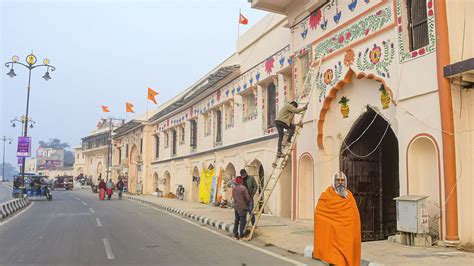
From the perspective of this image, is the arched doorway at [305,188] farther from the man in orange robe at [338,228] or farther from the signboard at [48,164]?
the signboard at [48,164]

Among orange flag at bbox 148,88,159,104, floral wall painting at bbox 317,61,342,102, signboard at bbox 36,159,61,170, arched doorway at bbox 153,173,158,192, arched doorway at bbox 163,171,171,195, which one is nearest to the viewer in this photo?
floral wall painting at bbox 317,61,342,102

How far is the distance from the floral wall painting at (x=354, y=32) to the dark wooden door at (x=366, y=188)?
306 centimetres

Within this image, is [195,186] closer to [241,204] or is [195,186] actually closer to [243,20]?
[243,20]

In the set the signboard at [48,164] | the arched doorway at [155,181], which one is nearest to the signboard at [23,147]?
the arched doorway at [155,181]

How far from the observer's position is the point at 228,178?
22000mm

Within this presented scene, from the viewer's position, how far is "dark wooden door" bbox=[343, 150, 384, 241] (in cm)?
1185

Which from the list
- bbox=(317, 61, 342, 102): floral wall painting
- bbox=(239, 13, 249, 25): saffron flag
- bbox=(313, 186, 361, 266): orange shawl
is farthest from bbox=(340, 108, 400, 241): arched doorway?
bbox=(239, 13, 249, 25): saffron flag

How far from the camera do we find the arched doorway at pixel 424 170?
8.65 metres

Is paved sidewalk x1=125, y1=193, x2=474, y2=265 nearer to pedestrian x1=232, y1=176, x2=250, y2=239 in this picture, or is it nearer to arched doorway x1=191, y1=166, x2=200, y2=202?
pedestrian x1=232, y1=176, x2=250, y2=239

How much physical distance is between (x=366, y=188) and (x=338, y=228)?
6.69 metres

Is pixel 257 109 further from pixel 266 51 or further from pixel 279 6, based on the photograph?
pixel 279 6

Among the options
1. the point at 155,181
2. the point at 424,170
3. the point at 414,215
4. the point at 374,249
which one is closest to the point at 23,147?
the point at 155,181

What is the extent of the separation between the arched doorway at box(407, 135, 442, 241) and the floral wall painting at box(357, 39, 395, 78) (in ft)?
6.14

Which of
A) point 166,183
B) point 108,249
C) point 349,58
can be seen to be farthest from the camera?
point 166,183
